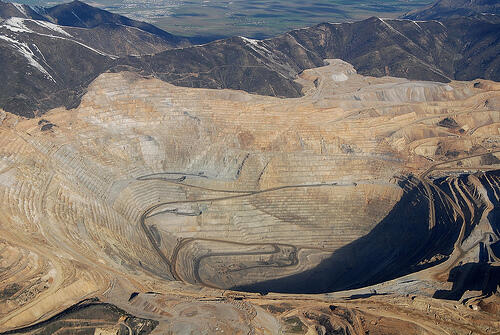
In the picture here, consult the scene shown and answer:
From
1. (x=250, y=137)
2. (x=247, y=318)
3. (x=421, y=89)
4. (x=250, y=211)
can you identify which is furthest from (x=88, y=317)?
(x=421, y=89)

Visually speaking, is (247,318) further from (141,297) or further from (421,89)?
(421,89)

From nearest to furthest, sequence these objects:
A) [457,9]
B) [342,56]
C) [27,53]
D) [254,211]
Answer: [254,211]
[27,53]
[342,56]
[457,9]

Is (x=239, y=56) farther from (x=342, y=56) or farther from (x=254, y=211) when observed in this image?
(x=254, y=211)

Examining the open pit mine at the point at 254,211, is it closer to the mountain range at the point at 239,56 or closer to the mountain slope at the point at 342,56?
the mountain range at the point at 239,56

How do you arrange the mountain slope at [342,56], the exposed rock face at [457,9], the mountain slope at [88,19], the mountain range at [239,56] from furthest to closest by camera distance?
the exposed rock face at [457,9]
the mountain slope at [88,19]
the mountain slope at [342,56]
the mountain range at [239,56]

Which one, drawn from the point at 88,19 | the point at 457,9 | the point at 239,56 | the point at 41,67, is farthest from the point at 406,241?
the point at 457,9

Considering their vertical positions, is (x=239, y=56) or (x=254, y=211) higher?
(x=239, y=56)

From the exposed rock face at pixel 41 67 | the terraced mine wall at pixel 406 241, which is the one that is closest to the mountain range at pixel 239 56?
the exposed rock face at pixel 41 67

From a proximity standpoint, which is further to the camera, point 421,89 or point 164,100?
point 421,89
